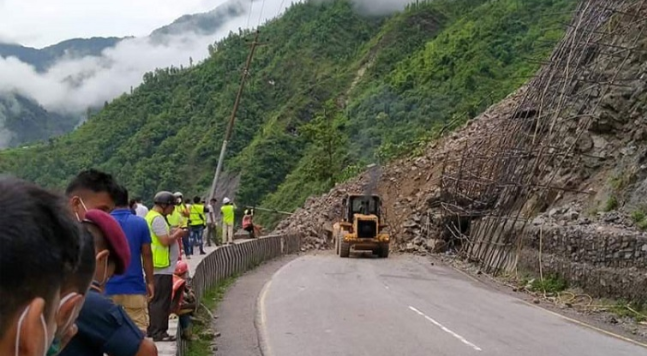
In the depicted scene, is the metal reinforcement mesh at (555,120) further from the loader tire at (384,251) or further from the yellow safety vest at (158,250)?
the yellow safety vest at (158,250)

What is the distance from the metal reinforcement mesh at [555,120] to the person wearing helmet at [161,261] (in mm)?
17298

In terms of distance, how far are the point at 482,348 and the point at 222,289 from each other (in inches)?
369

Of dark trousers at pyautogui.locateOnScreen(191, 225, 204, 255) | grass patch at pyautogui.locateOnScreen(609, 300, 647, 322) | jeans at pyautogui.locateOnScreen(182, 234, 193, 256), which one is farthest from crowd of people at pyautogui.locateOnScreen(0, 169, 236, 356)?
dark trousers at pyautogui.locateOnScreen(191, 225, 204, 255)

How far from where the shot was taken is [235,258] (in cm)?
2288

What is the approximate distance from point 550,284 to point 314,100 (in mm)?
80345

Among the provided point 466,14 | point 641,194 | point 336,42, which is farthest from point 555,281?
point 336,42

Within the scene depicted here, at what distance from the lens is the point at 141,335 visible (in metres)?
3.43

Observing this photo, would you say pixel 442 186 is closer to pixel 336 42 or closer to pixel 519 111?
pixel 519 111

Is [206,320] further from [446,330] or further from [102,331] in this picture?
[102,331]

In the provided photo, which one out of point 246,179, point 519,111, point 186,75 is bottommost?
point 246,179

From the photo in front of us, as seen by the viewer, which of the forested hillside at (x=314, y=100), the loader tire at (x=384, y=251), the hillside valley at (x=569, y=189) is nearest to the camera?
the hillside valley at (x=569, y=189)

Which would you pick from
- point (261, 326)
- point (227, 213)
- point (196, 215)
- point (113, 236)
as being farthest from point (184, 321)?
point (227, 213)

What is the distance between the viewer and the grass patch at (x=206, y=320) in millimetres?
10766

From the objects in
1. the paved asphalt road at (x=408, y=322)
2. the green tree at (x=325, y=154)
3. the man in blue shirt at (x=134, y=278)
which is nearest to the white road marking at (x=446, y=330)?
the paved asphalt road at (x=408, y=322)
